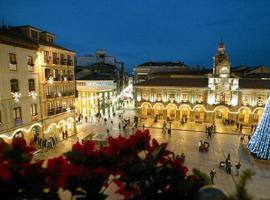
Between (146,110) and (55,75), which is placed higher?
(55,75)

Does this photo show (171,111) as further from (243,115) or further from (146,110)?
(243,115)

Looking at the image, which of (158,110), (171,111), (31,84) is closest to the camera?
(31,84)

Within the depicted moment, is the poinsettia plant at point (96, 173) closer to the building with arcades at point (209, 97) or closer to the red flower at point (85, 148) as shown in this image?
the red flower at point (85, 148)

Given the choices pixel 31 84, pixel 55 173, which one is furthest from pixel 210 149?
pixel 55 173

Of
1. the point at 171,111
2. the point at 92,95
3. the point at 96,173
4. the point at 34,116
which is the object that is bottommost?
the point at 171,111

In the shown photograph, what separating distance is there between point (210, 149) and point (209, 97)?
1773 cm

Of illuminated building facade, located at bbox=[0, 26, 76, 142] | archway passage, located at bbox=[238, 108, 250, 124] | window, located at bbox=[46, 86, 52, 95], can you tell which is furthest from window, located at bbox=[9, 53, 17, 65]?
archway passage, located at bbox=[238, 108, 250, 124]

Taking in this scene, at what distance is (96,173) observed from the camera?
13.1 feet

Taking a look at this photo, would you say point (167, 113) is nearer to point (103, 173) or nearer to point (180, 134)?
point (180, 134)

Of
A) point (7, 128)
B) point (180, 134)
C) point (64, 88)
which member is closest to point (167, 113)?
point (180, 134)

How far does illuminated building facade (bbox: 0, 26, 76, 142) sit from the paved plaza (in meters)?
3.40

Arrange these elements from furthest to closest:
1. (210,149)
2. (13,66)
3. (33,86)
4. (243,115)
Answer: (243,115) < (210,149) < (33,86) < (13,66)

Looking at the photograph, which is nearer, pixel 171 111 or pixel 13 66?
pixel 13 66

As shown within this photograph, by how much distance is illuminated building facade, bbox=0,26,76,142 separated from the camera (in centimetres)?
2072
